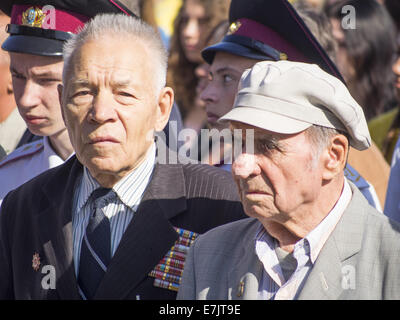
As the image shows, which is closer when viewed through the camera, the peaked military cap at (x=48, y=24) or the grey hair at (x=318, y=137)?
the grey hair at (x=318, y=137)

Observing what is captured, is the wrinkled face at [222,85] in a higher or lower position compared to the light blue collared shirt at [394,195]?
higher

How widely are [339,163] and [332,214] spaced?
203 millimetres

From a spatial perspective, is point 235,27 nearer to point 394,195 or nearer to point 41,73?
point 41,73

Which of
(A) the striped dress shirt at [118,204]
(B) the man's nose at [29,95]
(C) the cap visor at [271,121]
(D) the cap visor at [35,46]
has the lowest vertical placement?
(A) the striped dress shirt at [118,204]

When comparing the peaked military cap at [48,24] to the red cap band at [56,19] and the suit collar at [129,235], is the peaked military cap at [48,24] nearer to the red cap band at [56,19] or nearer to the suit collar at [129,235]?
the red cap band at [56,19]

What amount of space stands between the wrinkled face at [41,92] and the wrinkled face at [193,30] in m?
2.59

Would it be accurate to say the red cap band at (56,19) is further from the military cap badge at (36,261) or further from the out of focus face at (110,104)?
the military cap badge at (36,261)

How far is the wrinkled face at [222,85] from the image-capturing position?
187 inches

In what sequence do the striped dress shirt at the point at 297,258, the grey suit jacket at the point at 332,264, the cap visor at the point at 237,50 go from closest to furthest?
the grey suit jacket at the point at 332,264
the striped dress shirt at the point at 297,258
the cap visor at the point at 237,50

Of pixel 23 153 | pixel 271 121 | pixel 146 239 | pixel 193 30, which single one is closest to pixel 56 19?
pixel 23 153

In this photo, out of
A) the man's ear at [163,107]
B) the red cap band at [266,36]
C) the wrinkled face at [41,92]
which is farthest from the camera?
the wrinkled face at [41,92]

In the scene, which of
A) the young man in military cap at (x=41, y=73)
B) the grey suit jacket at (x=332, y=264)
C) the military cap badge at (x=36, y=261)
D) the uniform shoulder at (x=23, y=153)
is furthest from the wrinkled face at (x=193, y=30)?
the grey suit jacket at (x=332, y=264)

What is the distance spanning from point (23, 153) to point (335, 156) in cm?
222
